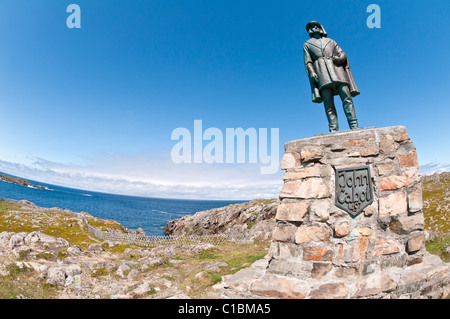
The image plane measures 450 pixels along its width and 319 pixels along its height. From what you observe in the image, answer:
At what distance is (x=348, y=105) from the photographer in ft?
18.9

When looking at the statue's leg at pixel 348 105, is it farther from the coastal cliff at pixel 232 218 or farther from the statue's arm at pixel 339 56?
the coastal cliff at pixel 232 218

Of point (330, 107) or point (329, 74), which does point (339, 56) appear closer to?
point (329, 74)

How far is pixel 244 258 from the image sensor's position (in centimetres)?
806

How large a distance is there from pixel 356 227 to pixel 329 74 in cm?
346

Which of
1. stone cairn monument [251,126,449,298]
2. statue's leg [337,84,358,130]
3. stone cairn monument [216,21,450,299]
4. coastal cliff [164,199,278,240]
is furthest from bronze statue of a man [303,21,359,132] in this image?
coastal cliff [164,199,278,240]

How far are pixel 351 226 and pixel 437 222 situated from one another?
20.2m

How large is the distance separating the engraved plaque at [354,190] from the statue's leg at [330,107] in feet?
4.74

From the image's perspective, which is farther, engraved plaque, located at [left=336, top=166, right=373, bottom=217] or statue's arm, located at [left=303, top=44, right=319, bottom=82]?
statue's arm, located at [left=303, top=44, right=319, bottom=82]

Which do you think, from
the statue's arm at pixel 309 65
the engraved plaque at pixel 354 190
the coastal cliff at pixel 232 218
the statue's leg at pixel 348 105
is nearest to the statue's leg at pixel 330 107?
the statue's leg at pixel 348 105

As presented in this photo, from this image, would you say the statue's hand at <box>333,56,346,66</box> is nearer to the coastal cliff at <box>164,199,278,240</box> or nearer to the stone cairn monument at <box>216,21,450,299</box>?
the stone cairn monument at <box>216,21,450,299</box>

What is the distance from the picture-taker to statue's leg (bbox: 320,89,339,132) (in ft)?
19.6
